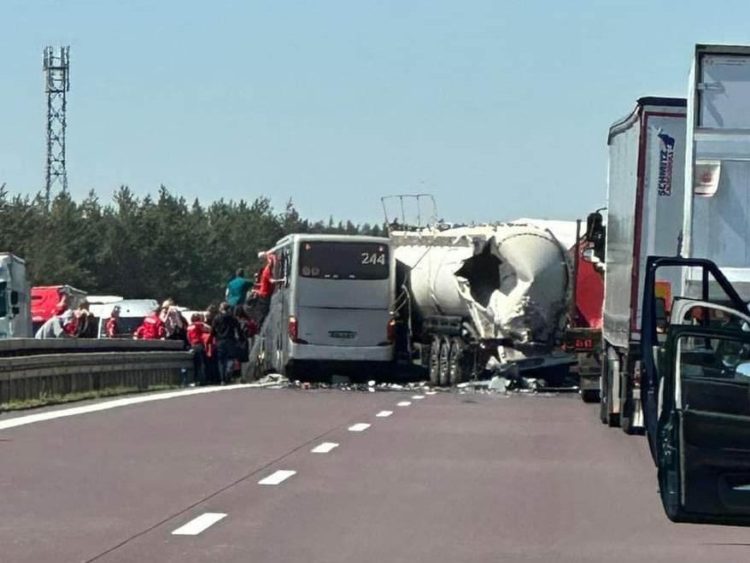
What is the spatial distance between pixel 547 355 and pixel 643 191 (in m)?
14.5

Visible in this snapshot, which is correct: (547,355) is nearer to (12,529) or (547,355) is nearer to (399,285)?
(399,285)

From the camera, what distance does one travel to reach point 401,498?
13.4m

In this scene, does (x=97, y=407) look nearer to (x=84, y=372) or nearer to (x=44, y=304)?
(x=84, y=372)

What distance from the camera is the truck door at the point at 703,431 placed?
886 centimetres

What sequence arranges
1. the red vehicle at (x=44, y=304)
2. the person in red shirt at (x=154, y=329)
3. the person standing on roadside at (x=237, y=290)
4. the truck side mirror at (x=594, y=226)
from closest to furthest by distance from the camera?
the truck side mirror at (x=594, y=226) < the person in red shirt at (x=154, y=329) < the person standing on roadside at (x=237, y=290) < the red vehicle at (x=44, y=304)

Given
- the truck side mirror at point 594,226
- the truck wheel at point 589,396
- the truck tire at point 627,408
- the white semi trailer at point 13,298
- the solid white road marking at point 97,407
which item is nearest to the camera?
the truck tire at point 627,408

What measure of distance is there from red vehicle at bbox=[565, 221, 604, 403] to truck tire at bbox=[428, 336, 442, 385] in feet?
22.7

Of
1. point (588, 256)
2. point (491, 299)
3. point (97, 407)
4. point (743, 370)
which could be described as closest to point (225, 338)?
point (491, 299)

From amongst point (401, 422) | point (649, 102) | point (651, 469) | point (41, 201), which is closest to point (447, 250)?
point (401, 422)

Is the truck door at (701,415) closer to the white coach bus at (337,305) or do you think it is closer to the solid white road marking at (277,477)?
the solid white road marking at (277,477)

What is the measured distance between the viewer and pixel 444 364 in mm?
36469

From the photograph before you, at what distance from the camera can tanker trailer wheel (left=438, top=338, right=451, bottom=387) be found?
3609cm

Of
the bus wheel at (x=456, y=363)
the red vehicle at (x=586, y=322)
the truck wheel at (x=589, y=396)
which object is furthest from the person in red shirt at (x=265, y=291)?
the truck wheel at (x=589, y=396)

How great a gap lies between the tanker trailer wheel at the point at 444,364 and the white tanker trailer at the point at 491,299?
2 cm
